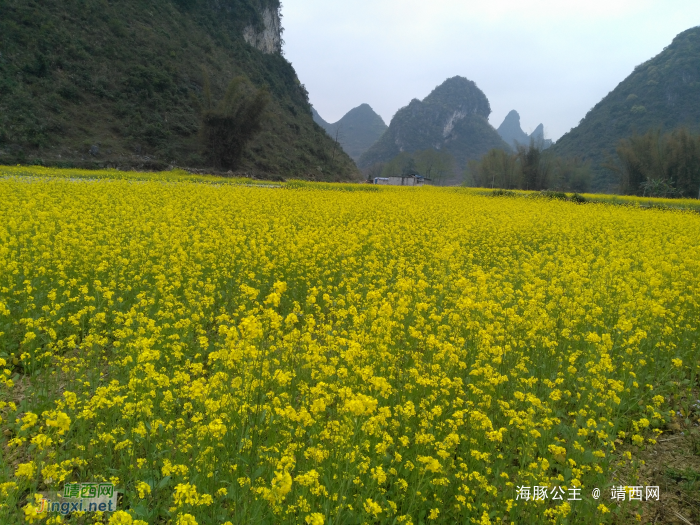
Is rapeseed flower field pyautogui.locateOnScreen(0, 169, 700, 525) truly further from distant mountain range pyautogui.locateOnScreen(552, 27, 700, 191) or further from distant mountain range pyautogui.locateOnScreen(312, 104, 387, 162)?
distant mountain range pyautogui.locateOnScreen(312, 104, 387, 162)

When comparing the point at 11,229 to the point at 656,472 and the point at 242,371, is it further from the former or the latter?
the point at 656,472

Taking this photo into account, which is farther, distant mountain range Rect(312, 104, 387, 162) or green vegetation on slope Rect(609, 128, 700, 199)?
distant mountain range Rect(312, 104, 387, 162)

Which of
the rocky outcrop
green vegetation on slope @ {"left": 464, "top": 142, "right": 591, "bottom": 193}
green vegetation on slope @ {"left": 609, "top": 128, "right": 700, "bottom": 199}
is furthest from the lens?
the rocky outcrop

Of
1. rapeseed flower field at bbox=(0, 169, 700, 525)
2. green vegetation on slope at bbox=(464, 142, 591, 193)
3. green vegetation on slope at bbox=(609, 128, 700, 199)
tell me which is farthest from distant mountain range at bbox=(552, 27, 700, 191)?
rapeseed flower field at bbox=(0, 169, 700, 525)

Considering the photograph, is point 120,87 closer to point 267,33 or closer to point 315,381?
point 267,33

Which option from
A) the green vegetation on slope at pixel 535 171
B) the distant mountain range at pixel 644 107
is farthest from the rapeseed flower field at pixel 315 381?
the distant mountain range at pixel 644 107

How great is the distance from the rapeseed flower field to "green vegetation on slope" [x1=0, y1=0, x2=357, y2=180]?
2436cm

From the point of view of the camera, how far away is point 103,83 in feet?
116

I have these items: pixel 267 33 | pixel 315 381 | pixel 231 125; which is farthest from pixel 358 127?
pixel 315 381

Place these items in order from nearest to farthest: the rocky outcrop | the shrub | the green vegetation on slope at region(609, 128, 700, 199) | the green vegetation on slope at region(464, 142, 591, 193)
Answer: the green vegetation on slope at region(609, 128, 700, 199) < the shrub < the green vegetation on slope at region(464, 142, 591, 193) < the rocky outcrop

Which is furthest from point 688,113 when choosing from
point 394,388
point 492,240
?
point 394,388

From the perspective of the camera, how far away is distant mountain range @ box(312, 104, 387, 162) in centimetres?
17338

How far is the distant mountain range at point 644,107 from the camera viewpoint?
57.3 meters

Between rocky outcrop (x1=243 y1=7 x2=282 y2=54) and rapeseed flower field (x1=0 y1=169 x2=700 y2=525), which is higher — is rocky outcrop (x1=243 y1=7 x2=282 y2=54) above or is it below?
above
